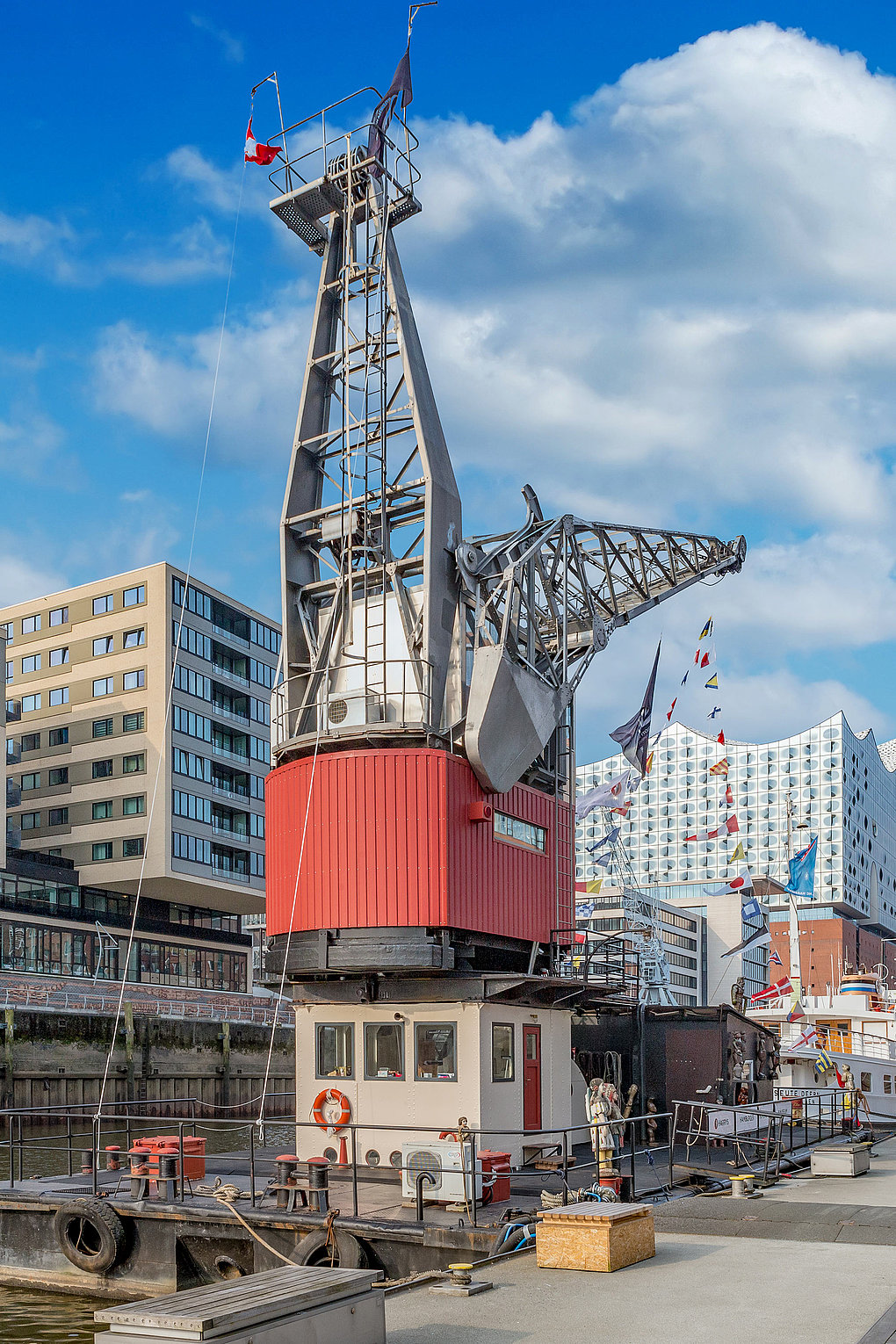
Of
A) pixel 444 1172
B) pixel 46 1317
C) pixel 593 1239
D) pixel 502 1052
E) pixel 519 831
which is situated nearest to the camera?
pixel 593 1239

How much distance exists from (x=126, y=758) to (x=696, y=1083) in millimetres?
59313

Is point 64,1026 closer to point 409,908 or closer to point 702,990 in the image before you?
point 409,908

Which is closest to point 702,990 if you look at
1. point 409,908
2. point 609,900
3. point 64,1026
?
point 609,900

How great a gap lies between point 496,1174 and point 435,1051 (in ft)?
17.0

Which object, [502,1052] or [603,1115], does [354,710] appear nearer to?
[502,1052]

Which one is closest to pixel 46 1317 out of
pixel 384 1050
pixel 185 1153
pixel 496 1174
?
pixel 185 1153

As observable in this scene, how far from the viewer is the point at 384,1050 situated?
83.6 ft

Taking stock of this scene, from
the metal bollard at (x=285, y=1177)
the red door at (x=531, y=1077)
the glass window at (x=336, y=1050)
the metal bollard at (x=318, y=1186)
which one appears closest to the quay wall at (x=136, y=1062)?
the red door at (x=531, y=1077)

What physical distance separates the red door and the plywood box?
10988 millimetres

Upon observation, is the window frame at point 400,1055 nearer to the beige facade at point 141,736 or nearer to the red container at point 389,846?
the red container at point 389,846

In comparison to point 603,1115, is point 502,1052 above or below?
above

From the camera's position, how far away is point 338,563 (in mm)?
30000

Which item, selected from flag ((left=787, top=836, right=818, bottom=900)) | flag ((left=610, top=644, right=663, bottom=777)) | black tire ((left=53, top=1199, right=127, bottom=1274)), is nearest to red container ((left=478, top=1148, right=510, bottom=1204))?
black tire ((left=53, top=1199, right=127, bottom=1274))

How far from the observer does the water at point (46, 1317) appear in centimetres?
1911
